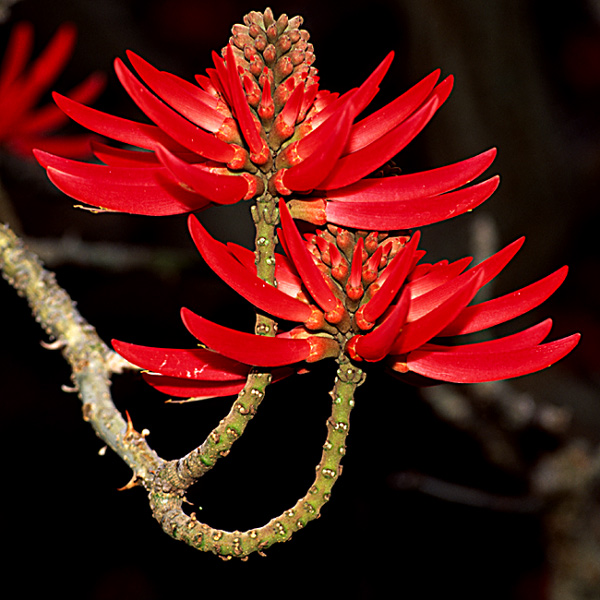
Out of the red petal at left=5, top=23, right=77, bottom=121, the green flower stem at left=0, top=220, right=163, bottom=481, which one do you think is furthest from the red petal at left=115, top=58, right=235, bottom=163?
the red petal at left=5, top=23, right=77, bottom=121

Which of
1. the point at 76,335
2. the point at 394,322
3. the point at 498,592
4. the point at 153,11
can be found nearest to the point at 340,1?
the point at 153,11

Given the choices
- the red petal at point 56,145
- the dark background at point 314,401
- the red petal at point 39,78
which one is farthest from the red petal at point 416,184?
the dark background at point 314,401

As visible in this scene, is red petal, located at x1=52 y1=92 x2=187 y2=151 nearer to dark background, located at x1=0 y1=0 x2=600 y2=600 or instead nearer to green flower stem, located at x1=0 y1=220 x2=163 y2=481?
green flower stem, located at x1=0 y1=220 x2=163 y2=481

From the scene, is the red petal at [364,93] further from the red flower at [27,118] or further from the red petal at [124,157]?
the red flower at [27,118]

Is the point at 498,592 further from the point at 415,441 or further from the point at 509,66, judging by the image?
the point at 509,66

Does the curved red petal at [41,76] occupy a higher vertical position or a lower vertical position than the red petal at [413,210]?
higher

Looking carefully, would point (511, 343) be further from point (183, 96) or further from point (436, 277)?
point (183, 96)
